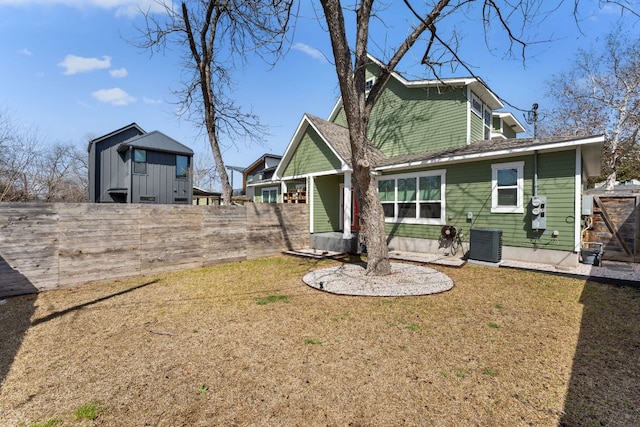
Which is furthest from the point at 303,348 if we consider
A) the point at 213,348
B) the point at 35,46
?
the point at 35,46

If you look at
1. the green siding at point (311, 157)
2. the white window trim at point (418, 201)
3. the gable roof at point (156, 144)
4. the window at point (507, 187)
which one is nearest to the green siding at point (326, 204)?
the green siding at point (311, 157)

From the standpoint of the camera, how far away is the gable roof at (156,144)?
19188 mm

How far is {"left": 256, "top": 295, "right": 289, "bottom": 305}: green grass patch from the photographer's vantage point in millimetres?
5114

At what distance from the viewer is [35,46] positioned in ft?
30.7

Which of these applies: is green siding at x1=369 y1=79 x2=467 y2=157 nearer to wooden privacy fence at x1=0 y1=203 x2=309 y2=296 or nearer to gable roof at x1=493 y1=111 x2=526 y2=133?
gable roof at x1=493 y1=111 x2=526 y2=133

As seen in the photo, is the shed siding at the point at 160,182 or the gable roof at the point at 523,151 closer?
the gable roof at the point at 523,151

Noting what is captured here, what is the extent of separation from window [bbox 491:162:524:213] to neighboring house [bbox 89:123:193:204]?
19.6 metres

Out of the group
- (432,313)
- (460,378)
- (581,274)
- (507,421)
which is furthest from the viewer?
(581,274)

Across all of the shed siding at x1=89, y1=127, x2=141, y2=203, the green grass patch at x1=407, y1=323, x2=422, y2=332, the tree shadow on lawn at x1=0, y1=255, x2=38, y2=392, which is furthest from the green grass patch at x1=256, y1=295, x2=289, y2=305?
the shed siding at x1=89, y1=127, x2=141, y2=203

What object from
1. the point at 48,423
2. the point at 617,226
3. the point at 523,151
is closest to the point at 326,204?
the point at 523,151

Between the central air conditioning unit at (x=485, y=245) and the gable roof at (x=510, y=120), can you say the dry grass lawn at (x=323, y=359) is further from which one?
the gable roof at (x=510, y=120)

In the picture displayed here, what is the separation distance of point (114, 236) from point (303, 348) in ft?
19.3

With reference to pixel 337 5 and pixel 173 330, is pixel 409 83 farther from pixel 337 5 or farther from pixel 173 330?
pixel 173 330

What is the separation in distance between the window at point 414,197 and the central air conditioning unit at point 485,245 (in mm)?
1428
